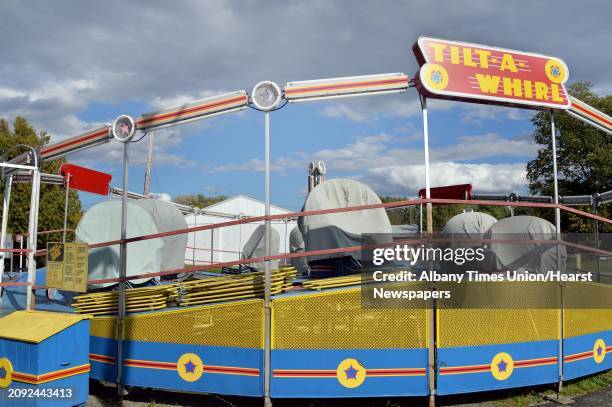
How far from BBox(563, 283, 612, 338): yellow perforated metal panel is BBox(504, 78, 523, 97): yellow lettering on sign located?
119 inches

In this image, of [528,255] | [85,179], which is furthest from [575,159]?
[85,179]

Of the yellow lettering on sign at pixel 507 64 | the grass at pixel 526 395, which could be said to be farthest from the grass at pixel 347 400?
the yellow lettering on sign at pixel 507 64

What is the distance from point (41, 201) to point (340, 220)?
→ 21.3 m

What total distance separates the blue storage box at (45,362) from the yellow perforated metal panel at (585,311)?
6.95 m

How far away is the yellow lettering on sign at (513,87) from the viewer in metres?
6.92

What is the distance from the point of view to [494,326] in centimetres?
675

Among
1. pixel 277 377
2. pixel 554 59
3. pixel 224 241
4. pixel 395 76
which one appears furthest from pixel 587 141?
pixel 277 377

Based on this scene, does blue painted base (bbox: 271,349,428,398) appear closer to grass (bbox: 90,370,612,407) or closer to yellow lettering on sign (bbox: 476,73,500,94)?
grass (bbox: 90,370,612,407)

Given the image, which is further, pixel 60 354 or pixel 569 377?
pixel 569 377

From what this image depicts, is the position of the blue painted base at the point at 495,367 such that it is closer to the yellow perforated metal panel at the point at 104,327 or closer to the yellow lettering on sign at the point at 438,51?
the yellow lettering on sign at the point at 438,51

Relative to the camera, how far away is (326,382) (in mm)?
6309

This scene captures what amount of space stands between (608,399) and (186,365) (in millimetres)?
6154

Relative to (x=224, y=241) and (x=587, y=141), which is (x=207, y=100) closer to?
(x=224, y=241)

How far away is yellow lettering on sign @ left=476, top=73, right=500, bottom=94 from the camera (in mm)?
6766
